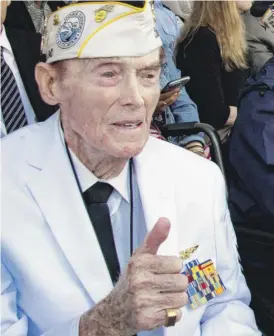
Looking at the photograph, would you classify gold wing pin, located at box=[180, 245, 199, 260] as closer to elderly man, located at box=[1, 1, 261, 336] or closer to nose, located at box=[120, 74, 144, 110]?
elderly man, located at box=[1, 1, 261, 336]

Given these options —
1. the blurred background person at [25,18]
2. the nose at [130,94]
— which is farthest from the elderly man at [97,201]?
the blurred background person at [25,18]

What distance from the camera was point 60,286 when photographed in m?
1.49

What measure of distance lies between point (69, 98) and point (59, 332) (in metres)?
0.57

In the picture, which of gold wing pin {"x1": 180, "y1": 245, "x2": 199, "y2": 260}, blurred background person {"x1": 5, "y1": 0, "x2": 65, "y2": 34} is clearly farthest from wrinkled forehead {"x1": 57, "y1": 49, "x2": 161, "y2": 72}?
blurred background person {"x1": 5, "y1": 0, "x2": 65, "y2": 34}

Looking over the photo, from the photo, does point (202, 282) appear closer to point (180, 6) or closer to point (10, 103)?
point (10, 103)

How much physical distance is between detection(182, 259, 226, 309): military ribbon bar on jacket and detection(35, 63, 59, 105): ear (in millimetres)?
573

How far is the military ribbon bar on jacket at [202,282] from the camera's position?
1.60 m

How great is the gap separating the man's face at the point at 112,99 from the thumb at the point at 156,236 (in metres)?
0.27

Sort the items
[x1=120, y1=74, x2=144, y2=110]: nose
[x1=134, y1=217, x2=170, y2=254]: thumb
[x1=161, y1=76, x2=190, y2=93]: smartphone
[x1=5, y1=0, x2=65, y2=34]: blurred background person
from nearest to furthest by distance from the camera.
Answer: [x1=134, y1=217, x2=170, y2=254]: thumb < [x1=120, y1=74, x2=144, y2=110]: nose < [x1=161, y1=76, x2=190, y2=93]: smartphone < [x1=5, y1=0, x2=65, y2=34]: blurred background person

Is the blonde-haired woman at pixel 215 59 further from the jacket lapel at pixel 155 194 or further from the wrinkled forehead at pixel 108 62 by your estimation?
the wrinkled forehead at pixel 108 62

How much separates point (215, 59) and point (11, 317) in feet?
7.30

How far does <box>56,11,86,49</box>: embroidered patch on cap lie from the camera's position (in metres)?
1.47

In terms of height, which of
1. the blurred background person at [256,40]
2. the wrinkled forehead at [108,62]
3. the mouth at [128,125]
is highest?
the wrinkled forehead at [108,62]

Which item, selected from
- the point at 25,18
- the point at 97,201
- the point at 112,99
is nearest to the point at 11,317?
the point at 97,201
